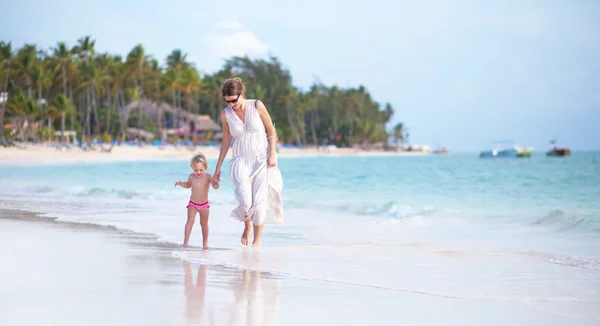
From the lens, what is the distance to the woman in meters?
6.25

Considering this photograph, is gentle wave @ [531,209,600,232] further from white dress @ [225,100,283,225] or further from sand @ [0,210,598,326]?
sand @ [0,210,598,326]

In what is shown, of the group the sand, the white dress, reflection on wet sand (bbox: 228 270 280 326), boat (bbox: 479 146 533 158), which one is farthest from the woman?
boat (bbox: 479 146 533 158)

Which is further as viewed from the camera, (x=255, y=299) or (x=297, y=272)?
(x=297, y=272)

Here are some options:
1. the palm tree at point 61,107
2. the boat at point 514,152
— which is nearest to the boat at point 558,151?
the boat at point 514,152

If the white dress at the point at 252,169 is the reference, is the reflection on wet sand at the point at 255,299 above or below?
below

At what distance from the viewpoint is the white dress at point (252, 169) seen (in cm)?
628

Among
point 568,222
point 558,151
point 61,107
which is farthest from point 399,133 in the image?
point 568,222

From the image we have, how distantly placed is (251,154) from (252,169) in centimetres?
13

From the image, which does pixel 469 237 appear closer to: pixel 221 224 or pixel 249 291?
pixel 221 224

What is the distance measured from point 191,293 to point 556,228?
23.5 ft

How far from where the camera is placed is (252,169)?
21.0ft

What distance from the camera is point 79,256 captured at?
6102mm

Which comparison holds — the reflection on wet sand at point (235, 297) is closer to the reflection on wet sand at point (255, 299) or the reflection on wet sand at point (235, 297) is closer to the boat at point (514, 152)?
the reflection on wet sand at point (255, 299)

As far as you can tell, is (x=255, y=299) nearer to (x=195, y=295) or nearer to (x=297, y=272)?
(x=195, y=295)
